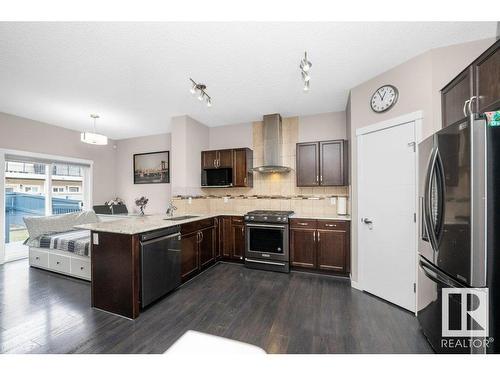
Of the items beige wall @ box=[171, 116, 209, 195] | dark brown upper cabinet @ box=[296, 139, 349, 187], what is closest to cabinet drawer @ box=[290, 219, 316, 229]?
dark brown upper cabinet @ box=[296, 139, 349, 187]

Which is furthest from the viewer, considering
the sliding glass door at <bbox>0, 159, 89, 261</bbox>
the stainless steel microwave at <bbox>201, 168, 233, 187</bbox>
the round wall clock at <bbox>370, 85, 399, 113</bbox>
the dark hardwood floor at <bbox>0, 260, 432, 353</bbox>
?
the stainless steel microwave at <bbox>201, 168, 233, 187</bbox>

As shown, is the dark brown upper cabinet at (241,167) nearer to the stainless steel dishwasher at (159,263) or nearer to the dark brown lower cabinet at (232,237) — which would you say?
the dark brown lower cabinet at (232,237)

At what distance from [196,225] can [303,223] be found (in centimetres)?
167

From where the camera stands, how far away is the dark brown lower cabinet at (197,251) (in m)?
2.85

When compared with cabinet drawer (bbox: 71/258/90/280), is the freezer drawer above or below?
above

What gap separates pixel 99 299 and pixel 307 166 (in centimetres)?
334

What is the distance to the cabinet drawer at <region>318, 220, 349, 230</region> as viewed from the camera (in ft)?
9.98

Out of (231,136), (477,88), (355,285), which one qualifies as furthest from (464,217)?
(231,136)

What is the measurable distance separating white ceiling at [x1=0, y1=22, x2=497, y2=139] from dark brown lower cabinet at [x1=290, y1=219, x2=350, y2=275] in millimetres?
1982

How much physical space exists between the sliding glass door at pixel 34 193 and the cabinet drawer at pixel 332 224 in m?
5.37

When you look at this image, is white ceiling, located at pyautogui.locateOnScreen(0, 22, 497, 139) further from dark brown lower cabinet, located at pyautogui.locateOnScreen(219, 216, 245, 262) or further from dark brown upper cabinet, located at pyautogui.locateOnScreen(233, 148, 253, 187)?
dark brown lower cabinet, located at pyautogui.locateOnScreen(219, 216, 245, 262)

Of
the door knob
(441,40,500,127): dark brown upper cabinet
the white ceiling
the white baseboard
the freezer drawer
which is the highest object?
the white ceiling

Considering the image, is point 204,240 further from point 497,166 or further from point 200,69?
point 497,166

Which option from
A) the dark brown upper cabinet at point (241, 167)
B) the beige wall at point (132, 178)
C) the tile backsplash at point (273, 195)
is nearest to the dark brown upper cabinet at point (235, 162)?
the dark brown upper cabinet at point (241, 167)
